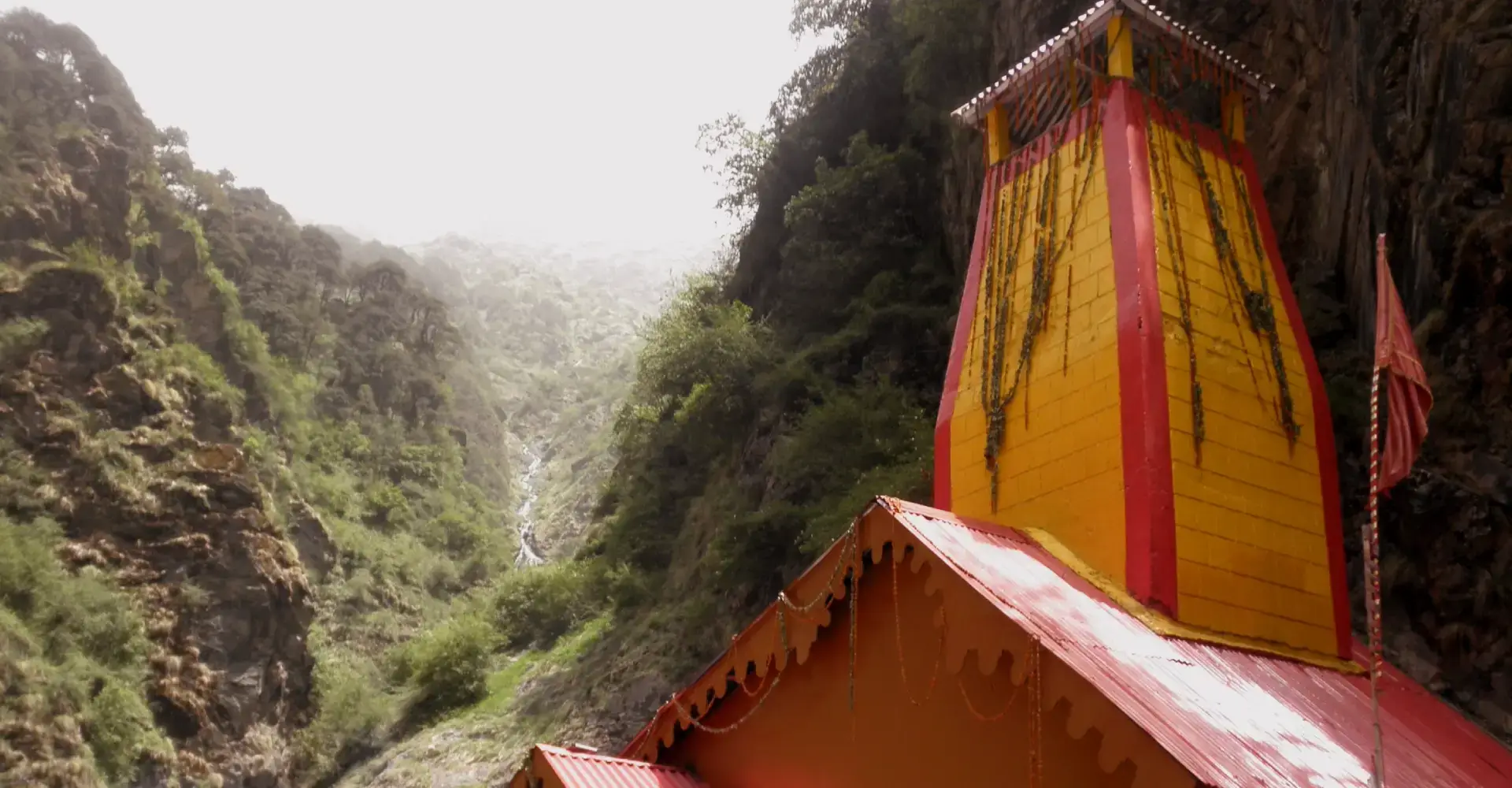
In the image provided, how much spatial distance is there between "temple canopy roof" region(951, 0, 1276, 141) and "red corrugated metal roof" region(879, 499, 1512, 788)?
12.7 ft

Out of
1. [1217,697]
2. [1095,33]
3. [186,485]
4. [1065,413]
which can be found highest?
[1095,33]

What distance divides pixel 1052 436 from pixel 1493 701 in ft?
14.6

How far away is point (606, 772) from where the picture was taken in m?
6.83

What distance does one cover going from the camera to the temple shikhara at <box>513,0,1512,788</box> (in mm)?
5383

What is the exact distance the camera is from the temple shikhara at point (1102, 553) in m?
5.38

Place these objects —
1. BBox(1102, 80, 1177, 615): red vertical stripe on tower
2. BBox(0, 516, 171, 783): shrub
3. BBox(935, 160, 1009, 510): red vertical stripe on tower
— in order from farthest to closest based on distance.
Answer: BBox(0, 516, 171, 783): shrub < BBox(935, 160, 1009, 510): red vertical stripe on tower < BBox(1102, 80, 1177, 615): red vertical stripe on tower

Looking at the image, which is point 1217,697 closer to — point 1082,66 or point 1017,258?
point 1017,258

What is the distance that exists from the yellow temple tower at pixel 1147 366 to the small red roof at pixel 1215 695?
306 millimetres

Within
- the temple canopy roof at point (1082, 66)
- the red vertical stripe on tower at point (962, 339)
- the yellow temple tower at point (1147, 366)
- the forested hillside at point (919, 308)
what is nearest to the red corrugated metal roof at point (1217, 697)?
the yellow temple tower at point (1147, 366)

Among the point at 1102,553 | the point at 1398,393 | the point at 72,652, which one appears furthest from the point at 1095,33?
the point at 72,652

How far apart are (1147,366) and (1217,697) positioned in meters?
2.12

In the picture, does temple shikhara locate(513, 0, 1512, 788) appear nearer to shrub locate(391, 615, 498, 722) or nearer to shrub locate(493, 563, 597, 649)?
shrub locate(391, 615, 498, 722)

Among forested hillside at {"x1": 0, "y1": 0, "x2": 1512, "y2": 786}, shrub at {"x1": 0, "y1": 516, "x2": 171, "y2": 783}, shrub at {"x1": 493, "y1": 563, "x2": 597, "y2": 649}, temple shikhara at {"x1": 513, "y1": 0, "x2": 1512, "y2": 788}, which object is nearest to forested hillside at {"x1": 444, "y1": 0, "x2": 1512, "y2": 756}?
forested hillside at {"x1": 0, "y1": 0, "x2": 1512, "y2": 786}

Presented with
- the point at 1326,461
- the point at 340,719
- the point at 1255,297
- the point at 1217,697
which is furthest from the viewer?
the point at 340,719
